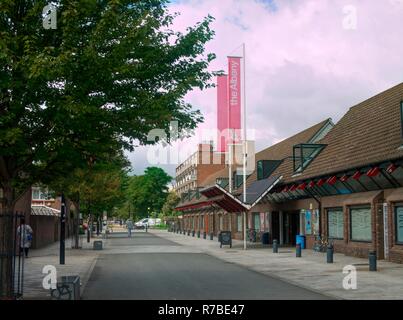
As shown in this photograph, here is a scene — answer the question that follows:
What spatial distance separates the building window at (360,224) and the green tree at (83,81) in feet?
45.8

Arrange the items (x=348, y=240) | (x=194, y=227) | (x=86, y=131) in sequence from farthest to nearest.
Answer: (x=194, y=227) → (x=348, y=240) → (x=86, y=131)

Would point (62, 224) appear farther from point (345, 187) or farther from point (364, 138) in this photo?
point (364, 138)

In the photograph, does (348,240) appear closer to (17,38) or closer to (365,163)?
(365,163)

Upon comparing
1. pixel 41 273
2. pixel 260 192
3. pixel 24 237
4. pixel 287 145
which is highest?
pixel 287 145

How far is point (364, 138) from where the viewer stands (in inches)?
1117

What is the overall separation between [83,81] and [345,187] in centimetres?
1913

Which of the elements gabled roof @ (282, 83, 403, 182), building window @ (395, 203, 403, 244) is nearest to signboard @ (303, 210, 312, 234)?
gabled roof @ (282, 83, 403, 182)

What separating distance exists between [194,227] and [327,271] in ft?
190

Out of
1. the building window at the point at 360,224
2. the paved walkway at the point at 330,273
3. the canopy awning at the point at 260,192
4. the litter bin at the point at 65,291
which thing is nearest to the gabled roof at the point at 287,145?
the canopy awning at the point at 260,192

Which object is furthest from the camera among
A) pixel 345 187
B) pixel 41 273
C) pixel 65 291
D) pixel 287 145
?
pixel 287 145

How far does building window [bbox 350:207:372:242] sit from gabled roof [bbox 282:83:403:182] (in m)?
2.17

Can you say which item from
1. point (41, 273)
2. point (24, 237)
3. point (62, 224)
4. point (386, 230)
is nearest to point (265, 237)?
point (386, 230)
